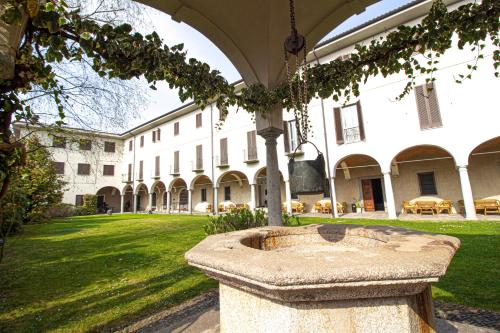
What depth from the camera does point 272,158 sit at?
4.02 meters

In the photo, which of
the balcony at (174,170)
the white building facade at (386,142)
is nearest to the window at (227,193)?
the white building facade at (386,142)

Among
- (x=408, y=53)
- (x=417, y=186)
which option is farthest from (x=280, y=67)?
(x=417, y=186)

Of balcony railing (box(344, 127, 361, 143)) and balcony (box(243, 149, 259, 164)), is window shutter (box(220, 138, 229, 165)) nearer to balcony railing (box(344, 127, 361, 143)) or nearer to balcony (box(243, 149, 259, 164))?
balcony (box(243, 149, 259, 164))

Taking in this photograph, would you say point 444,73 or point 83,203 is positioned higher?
point 444,73

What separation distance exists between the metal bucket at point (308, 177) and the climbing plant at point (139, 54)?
1.55 metres

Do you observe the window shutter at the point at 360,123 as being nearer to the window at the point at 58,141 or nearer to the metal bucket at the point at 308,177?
the metal bucket at the point at 308,177

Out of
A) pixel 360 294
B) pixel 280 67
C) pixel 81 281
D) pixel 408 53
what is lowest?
pixel 81 281

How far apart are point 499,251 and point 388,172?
6742 millimetres

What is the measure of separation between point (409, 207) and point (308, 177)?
1274 centimetres

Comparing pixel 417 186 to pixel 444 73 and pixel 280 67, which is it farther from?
pixel 280 67

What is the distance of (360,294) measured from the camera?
3.77ft

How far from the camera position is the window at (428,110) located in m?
10.5

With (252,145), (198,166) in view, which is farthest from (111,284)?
(198,166)

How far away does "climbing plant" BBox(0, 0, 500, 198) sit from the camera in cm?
161
